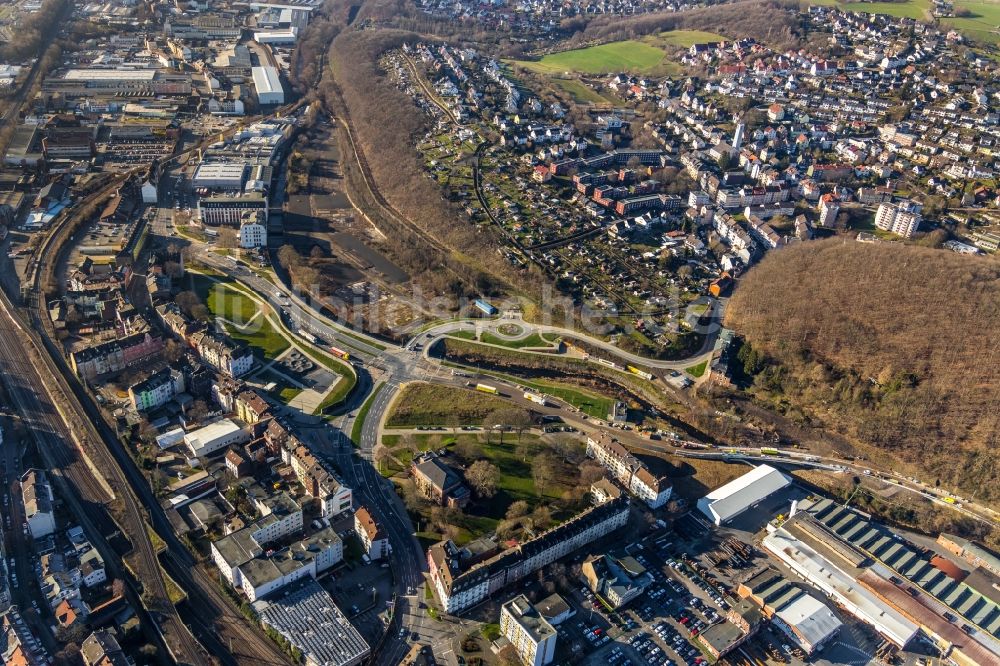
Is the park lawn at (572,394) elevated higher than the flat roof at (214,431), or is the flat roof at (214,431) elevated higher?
the flat roof at (214,431)

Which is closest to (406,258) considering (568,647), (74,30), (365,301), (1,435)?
(365,301)

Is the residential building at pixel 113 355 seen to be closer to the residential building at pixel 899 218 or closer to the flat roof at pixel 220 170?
the flat roof at pixel 220 170

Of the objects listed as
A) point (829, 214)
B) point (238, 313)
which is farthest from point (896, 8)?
point (238, 313)

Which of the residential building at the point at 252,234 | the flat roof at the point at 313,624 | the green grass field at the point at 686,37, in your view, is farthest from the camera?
the green grass field at the point at 686,37

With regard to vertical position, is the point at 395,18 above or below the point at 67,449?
above

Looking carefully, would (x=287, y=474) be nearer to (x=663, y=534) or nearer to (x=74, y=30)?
(x=663, y=534)

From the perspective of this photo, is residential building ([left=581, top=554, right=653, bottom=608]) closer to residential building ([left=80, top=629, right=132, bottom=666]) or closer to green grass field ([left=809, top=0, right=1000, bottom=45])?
residential building ([left=80, top=629, right=132, bottom=666])

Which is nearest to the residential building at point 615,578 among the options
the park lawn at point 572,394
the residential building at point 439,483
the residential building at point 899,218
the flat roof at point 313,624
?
the residential building at point 439,483
